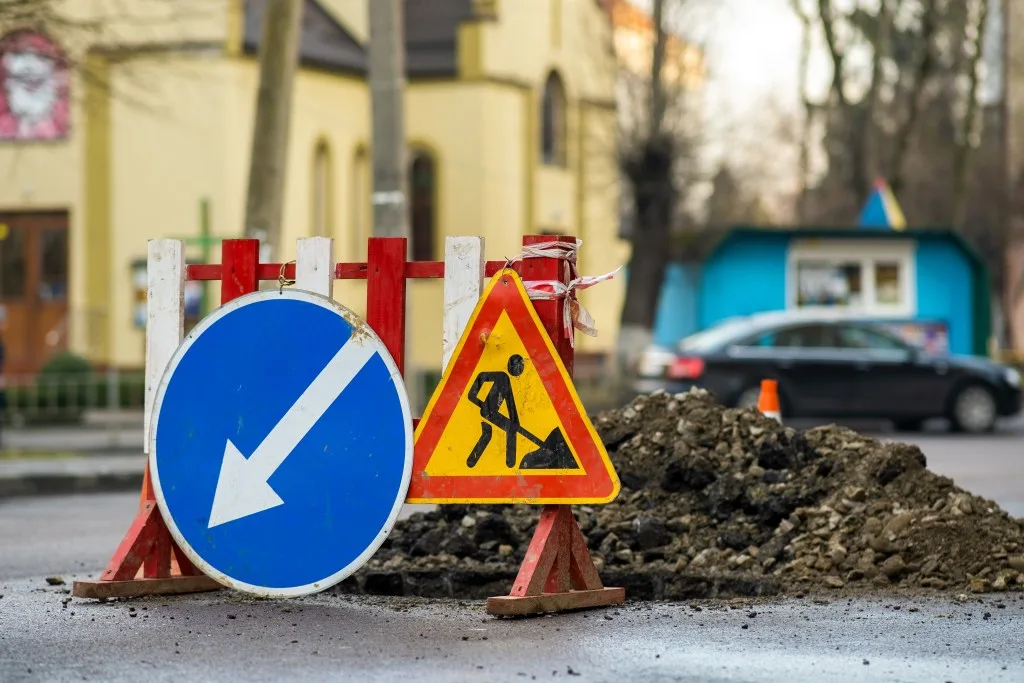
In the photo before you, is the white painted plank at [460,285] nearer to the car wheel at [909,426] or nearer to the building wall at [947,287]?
the car wheel at [909,426]

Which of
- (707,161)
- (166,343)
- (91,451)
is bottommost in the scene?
(91,451)

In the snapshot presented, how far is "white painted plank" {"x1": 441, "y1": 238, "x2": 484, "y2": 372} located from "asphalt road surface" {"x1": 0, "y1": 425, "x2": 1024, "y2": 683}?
1108mm

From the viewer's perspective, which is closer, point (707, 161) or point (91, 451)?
point (91, 451)

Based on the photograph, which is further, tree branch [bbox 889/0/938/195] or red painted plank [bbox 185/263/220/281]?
tree branch [bbox 889/0/938/195]

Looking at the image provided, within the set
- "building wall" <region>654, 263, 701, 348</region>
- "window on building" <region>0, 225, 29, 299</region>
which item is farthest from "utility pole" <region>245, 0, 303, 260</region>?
"window on building" <region>0, 225, 29, 299</region>

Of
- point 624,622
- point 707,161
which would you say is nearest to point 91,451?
point 624,622

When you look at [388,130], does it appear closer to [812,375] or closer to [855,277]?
[812,375]

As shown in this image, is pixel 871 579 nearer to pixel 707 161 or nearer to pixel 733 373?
pixel 733 373

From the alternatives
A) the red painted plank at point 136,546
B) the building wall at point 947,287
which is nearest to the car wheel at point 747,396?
the building wall at point 947,287

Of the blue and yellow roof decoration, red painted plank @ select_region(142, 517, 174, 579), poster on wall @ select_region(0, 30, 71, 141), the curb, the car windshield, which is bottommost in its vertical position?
the curb

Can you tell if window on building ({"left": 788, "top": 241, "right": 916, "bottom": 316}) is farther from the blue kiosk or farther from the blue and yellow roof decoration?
the blue and yellow roof decoration

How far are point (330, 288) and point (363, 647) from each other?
1.63 m

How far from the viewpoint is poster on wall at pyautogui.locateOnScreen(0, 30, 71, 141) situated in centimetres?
1895

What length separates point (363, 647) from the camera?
20.3 ft
